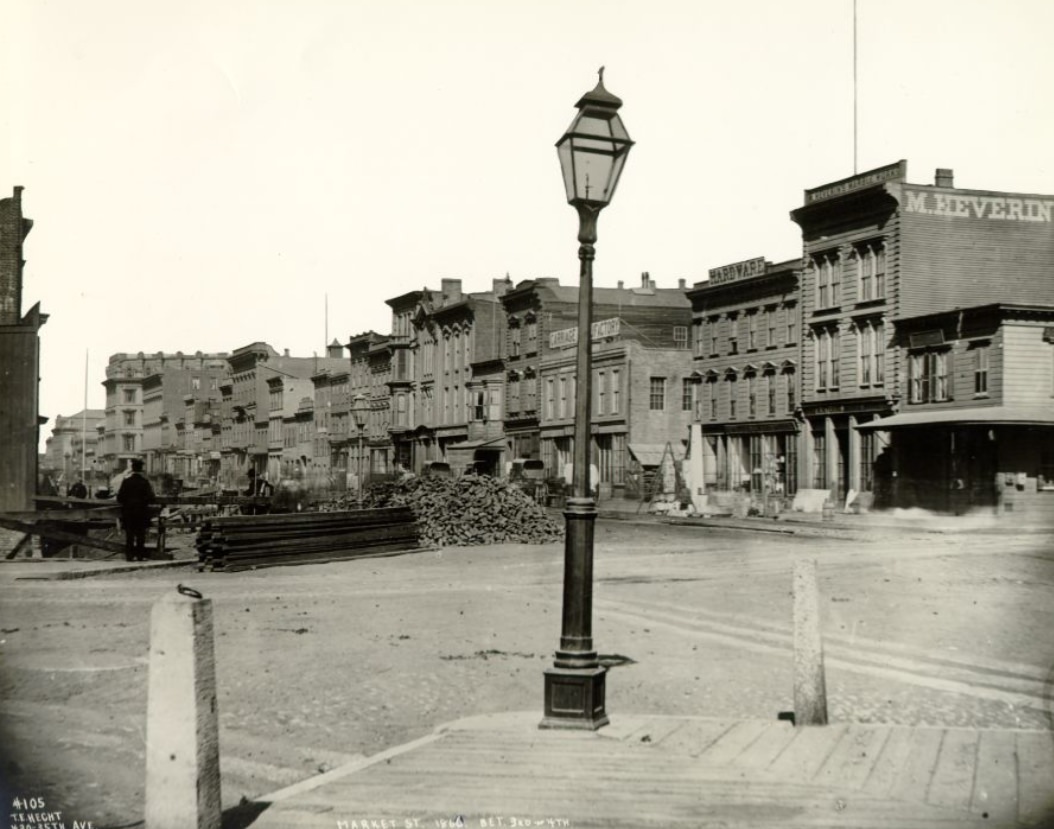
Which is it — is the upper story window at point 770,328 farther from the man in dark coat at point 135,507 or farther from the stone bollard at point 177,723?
the stone bollard at point 177,723

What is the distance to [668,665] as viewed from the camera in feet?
34.0

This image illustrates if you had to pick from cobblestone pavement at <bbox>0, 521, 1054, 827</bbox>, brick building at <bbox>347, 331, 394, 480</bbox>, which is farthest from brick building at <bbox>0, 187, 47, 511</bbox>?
brick building at <bbox>347, 331, 394, 480</bbox>

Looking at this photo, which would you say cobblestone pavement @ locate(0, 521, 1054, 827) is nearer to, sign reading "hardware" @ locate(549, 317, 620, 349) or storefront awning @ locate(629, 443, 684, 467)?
storefront awning @ locate(629, 443, 684, 467)

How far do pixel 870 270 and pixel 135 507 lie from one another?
1154 inches

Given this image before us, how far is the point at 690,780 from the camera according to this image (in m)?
5.93

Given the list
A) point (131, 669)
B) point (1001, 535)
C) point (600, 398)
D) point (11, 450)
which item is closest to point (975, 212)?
point (1001, 535)

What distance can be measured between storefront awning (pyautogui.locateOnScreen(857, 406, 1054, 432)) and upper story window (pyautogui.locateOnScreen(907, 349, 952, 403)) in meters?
0.63

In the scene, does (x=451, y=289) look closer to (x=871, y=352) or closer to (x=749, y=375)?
(x=749, y=375)

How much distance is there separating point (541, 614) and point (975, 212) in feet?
109

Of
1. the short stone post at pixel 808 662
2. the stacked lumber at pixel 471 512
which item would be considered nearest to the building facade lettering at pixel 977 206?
the stacked lumber at pixel 471 512

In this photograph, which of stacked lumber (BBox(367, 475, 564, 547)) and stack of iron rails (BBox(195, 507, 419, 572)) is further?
stacked lumber (BBox(367, 475, 564, 547))

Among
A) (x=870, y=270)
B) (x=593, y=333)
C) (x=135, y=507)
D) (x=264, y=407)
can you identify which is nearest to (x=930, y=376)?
(x=870, y=270)

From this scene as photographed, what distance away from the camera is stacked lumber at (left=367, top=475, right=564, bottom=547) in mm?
26688

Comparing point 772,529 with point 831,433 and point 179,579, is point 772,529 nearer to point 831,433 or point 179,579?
point 831,433
